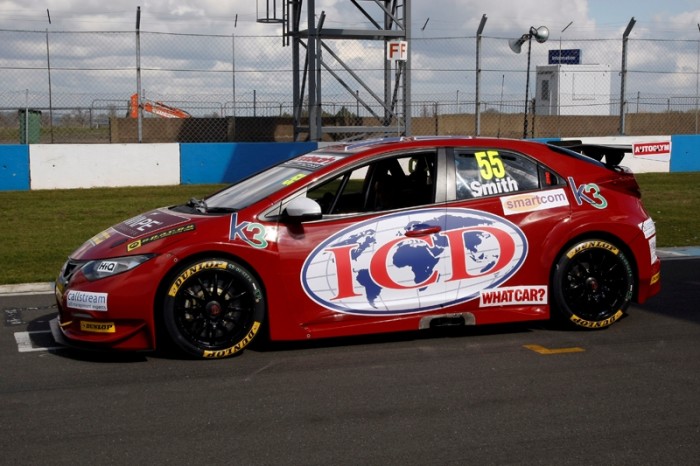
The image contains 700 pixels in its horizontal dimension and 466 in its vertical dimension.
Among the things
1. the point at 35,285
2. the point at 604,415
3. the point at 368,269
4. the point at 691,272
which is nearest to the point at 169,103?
the point at 35,285

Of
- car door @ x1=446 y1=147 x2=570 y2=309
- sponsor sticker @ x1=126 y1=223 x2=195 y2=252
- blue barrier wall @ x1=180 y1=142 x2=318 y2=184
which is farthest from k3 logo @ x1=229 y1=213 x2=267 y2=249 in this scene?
blue barrier wall @ x1=180 y1=142 x2=318 y2=184

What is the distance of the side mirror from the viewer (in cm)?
637

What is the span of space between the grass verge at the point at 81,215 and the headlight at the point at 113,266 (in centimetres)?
363

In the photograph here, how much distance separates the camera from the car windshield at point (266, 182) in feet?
22.2

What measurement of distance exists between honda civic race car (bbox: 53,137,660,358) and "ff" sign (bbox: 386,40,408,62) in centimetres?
1425

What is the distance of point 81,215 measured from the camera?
1488 centimetres

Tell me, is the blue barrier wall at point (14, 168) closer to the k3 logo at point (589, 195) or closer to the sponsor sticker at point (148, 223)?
the sponsor sticker at point (148, 223)

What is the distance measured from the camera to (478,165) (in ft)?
23.1

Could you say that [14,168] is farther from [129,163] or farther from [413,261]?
[413,261]

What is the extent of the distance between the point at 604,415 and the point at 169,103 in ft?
55.8

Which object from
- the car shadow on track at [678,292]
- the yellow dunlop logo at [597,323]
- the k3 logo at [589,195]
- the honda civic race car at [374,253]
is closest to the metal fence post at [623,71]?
the car shadow on track at [678,292]

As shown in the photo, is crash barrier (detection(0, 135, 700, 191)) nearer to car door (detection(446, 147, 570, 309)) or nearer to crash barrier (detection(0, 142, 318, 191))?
crash barrier (detection(0, 142, 318, 191))

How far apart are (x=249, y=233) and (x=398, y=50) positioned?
15.6 metres

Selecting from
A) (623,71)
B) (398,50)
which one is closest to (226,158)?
(398,50)
